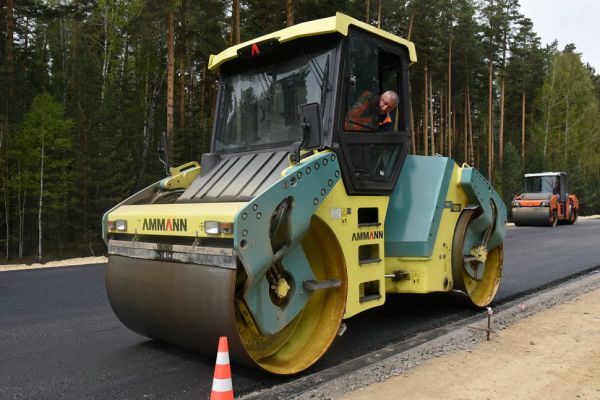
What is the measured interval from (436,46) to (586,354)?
2788 centimetres

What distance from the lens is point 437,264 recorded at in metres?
5.06

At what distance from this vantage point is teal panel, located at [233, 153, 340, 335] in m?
3.14

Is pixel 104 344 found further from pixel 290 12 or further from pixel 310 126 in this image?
pixel 290 12

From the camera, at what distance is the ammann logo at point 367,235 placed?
13.3 feet

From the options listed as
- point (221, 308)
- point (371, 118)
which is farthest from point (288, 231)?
point (371, 118)

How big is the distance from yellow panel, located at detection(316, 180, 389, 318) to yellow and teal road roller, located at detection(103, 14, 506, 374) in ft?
0.04

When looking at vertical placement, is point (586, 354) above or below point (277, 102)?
below

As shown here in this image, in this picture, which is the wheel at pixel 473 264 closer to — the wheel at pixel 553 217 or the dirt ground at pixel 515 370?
the dirt ground at pixel 515 370

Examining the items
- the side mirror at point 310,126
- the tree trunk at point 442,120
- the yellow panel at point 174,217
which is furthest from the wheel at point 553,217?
the yellow panel at point 174,217

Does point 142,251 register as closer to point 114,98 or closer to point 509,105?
point 114,98

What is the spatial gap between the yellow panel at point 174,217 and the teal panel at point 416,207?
6.61 ft

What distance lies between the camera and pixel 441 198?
5082 mm

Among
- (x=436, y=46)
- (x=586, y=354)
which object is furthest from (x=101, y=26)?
(x=586, y=354)

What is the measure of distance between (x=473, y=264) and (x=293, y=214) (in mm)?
3107
